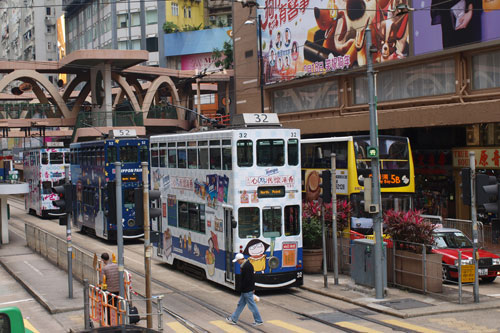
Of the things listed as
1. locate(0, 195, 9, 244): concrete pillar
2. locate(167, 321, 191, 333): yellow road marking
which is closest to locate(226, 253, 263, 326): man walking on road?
locate(167, 321, 191, 333): yellow road marking

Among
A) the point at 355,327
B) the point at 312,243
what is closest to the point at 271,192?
the point at 312,243

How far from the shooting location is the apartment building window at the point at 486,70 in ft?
95.8

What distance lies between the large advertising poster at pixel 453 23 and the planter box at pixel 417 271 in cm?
1188

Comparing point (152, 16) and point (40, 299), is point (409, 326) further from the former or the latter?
point (152, 16)

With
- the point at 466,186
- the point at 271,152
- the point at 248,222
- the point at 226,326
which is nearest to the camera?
the point at 226,326

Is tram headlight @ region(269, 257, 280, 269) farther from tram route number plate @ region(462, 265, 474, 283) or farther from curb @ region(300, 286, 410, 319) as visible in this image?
tram route number plate @ region(462, 265, 474, 283)

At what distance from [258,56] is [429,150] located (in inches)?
579

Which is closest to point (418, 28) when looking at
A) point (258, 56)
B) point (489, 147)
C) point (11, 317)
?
point (489, 147)

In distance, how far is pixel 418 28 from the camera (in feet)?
105

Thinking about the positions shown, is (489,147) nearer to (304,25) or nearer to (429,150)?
(429,150)

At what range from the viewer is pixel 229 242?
1881cm

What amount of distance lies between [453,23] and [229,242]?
673 inches

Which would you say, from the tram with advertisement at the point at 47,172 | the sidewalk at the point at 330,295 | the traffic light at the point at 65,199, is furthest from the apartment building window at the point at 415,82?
the traffic light at the point at 65,199

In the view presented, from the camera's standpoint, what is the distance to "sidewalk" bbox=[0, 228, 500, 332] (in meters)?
16.8
